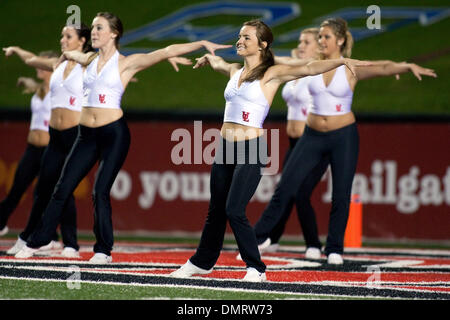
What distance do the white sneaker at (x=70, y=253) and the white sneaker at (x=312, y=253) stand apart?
2.38 metres

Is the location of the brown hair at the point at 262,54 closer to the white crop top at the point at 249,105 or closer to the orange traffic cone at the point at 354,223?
the white crop top at the point at 249,105

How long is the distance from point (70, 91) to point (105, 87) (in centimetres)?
94

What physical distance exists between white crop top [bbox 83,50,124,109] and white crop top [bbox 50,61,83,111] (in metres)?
0.73

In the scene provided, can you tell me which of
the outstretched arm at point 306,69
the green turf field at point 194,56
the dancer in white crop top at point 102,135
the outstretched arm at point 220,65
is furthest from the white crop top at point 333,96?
the green turf field at point 194,56

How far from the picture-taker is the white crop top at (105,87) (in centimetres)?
876

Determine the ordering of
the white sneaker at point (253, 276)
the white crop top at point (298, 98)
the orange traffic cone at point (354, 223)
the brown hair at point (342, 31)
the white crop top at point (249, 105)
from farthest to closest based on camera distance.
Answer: the orange traffic cone at point (354, 223) < the white crop top at point (298, 98) < the brown hair at point (342, 31) < the white crop top at point (249, 105) < the white sneaker at point (253, 276)

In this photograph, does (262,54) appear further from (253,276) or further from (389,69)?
(389,69)

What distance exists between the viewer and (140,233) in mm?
13984

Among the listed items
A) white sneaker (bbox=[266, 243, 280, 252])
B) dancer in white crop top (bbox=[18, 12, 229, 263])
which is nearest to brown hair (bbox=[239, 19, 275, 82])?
dancer in white crop top (bbox=[18, 12, 229, 263])

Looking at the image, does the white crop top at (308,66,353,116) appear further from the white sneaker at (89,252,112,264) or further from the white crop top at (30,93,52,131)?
the white crop top at (30,93,52,131)

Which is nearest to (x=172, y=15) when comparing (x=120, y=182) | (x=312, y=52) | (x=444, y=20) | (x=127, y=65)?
(x=444, y=20)

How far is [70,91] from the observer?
31.5ft

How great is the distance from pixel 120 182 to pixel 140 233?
781 mm

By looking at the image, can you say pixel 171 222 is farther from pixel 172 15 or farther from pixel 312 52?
pixel 172 15
